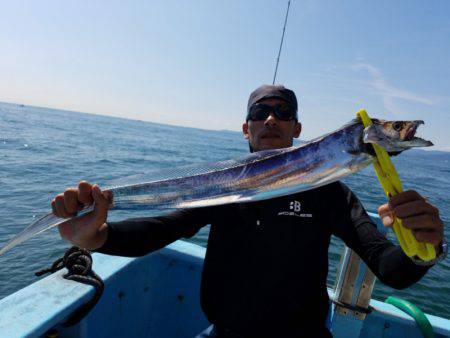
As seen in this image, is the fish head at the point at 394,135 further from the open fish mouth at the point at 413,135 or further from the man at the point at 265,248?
the man at the point at 265,248

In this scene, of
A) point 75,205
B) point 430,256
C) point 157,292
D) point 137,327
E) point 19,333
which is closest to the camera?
point 430,256

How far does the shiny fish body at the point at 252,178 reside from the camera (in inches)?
76.0

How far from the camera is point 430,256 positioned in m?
1.84

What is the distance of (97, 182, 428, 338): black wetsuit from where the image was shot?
270 centimetres

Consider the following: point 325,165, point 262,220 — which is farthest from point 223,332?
point 325,165

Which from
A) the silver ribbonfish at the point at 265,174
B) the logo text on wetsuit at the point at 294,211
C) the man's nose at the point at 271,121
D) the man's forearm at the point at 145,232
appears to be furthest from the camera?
the man's nose at the point at 271,121

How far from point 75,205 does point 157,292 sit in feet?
6.61

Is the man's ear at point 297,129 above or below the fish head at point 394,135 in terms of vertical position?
above

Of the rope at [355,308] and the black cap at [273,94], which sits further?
the rope at [355,308]

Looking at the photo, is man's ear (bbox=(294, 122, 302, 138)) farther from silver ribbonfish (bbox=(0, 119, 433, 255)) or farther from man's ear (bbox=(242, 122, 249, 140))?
silver ribbonfish (bbox=(0, 119, 433, 255))

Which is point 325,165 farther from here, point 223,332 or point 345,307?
point 345,307

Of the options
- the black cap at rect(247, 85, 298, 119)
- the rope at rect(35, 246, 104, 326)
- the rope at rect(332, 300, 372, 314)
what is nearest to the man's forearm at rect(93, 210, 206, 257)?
the rope at rect(35, 246, 104, 326)

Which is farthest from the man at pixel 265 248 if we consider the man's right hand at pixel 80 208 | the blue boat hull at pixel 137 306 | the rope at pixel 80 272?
the blue boat hull at pixel 137 306

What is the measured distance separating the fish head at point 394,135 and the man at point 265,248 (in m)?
0.98
